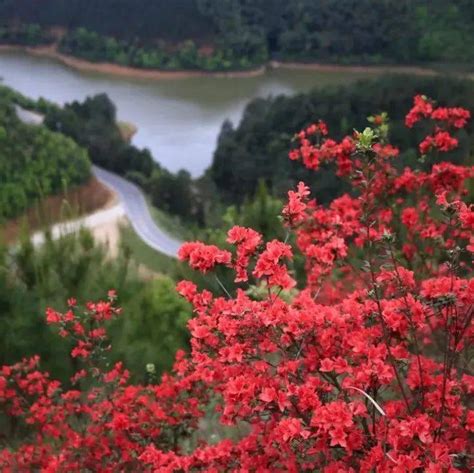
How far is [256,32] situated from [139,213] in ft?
53.2

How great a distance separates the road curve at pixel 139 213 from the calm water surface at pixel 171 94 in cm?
153

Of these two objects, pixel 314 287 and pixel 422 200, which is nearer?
pixel 314 287

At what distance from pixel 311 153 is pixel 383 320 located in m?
1.60

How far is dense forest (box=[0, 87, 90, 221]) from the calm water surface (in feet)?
9.98

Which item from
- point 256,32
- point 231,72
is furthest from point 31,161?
point 256,32

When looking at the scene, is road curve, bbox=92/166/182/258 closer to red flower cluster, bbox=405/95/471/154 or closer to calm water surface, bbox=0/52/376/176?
calm water surface, bbox=0/52/376/176

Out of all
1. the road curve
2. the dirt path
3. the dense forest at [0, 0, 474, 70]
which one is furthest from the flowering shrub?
the dense forest at [0, 0, 474, 70]

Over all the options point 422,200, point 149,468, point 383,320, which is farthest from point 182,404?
point 422,200

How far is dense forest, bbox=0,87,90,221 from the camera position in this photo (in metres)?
17.2

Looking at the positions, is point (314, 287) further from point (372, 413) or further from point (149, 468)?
point (372, 413)

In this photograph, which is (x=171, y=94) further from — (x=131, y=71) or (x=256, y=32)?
(x=256, y=32)

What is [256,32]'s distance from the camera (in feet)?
103

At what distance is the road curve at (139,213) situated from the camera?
50.7ft

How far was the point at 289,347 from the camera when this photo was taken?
2.07 meters
